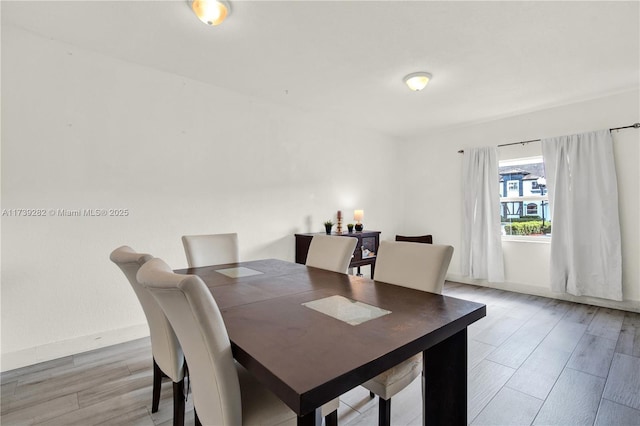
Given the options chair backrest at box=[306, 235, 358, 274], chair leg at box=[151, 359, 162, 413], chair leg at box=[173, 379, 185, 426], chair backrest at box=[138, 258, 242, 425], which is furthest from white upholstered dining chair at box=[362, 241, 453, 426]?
chair leg at box=[151, 359, 162, 413]

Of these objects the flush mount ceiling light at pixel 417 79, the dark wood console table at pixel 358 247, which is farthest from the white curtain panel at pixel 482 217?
the flush mount ceiling light at pixel 417 79

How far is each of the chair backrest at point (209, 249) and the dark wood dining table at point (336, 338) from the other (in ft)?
2.20

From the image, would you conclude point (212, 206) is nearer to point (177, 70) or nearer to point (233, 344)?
point (177, 70)

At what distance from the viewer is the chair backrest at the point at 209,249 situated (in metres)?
2.40

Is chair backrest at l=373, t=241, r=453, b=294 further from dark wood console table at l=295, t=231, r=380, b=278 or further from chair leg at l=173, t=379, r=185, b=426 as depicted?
dark wood console table at l=295, t=231, r=380, b=278

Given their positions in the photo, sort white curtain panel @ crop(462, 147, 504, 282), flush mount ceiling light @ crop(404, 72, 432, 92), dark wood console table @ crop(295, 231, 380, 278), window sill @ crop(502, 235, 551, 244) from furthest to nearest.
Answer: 1. white curtain panel @ crop(462, 147, 504, 282)
2. window sill @ crop(502, 235, 551, 244)
3. dark wood console table @ crop(295, 231, 380, 278)
4. flush mount ceiling light @ crop(404, 72, 432, 92)

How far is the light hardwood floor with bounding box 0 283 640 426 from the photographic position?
1.67 metres

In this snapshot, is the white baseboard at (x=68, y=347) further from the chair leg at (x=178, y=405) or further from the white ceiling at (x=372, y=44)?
the white ceiling at (x=372, y=44)

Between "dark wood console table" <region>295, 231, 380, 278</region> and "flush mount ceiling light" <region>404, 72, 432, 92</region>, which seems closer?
"flush mount ceiling light" <region>404, 72, 432, 92</region>

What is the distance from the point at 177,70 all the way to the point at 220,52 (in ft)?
2.02

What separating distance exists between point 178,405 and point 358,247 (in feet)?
9.44

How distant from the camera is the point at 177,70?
9.51 feet

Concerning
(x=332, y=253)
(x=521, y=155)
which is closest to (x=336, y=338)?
(x=332, y=253)

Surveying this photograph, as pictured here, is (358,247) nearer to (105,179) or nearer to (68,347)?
(105,179)
